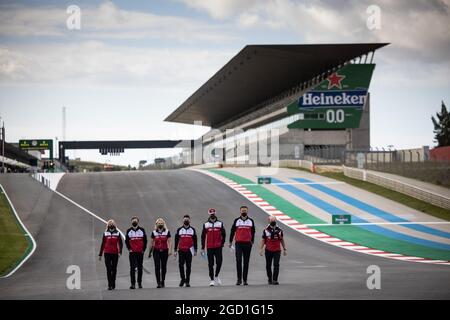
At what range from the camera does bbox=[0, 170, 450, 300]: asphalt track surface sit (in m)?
17.8

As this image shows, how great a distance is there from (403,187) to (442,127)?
112134mm

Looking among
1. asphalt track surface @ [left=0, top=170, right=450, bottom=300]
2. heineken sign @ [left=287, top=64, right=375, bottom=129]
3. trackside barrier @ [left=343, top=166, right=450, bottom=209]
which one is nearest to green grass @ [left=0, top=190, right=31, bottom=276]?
asphalt track surface @ [left=0, top=170, right=450, bottom=300]

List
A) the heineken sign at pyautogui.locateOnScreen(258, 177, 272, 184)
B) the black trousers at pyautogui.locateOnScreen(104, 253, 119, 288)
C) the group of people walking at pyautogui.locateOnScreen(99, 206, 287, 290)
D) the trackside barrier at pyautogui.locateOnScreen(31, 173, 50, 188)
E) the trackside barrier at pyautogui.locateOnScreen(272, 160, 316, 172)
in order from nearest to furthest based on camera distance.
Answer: the black trousers at pyautogui.locateOnScreen(104, 253, 119, 288), the group of people walking at pyautogui.locateOnScreen(99, 206, 287, 290), the heineken sign at pyautogui.locateOnScreen(258, 177, 272, 184), the trackside barrier at pyautogui.locateOnScreen(31, 173, 50, 188), the trackside barrier at pyautogui.locateOnScreen(272, 160, 316, 172)

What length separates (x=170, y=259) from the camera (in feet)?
97.1

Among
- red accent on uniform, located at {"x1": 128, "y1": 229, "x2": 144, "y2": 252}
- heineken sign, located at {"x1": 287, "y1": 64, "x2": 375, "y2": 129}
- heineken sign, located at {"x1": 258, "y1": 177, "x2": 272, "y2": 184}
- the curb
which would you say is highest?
heineken sign, located at {"x1": 287, "y1": 64, "x2": 375, "y2": 129}

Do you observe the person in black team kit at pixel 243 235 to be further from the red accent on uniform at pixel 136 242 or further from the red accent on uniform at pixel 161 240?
the red accent on uniform at pixel 136 242

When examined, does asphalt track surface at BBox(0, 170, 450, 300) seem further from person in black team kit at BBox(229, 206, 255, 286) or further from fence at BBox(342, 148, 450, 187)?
fence at BBox(342, 148, 450, 187)

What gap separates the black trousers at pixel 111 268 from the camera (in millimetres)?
20422

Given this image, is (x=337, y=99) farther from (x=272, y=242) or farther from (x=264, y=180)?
(x=272, y=242)

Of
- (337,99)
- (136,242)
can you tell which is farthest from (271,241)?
(337,99)

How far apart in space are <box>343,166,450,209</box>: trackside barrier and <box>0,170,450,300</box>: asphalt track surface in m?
9.13
